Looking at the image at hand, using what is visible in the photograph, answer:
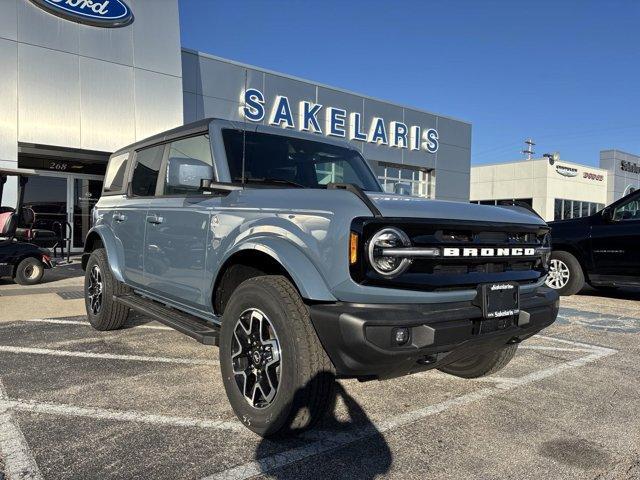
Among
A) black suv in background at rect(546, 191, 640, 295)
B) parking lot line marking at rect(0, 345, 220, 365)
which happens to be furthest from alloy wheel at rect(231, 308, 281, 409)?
black suv in background at rect(546, 191, 640, 295)

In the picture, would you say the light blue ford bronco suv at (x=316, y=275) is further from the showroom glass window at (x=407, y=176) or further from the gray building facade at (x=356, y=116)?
the showroom glass window at (x=407, y=176)

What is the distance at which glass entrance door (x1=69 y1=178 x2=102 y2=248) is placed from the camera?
14.4m

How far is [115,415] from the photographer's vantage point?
319 cm

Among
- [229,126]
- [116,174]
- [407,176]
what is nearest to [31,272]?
[116,174]

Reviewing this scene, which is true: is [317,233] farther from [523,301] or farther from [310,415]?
[523,301]

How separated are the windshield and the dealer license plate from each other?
1558 mm

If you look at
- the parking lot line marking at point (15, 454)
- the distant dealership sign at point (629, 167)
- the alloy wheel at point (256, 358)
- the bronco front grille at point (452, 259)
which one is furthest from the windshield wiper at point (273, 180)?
the distant dealership sign at point (629, 167)

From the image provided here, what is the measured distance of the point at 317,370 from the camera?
103 inches

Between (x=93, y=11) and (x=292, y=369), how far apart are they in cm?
1167

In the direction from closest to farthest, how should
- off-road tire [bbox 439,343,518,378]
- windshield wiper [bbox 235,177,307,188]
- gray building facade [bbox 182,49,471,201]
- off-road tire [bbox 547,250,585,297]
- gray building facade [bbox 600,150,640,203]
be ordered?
1. windshield wiper [bbox 235,177,307,188]
2. off-road tire [bbox 439,343,518,378]
3. off-road tire [bbox 547,250,585,297]
4. gray building facade [bbox 182,49,471,201]
5. gray building facade [bbox 600,150,640,203]

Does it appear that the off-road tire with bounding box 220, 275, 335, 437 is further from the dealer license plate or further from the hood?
the dealer license plate

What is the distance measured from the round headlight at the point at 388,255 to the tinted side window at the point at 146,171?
2648 millimetres

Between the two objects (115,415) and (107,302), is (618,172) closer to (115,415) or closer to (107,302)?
(107,302)

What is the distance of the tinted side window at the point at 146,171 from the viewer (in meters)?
4.61
